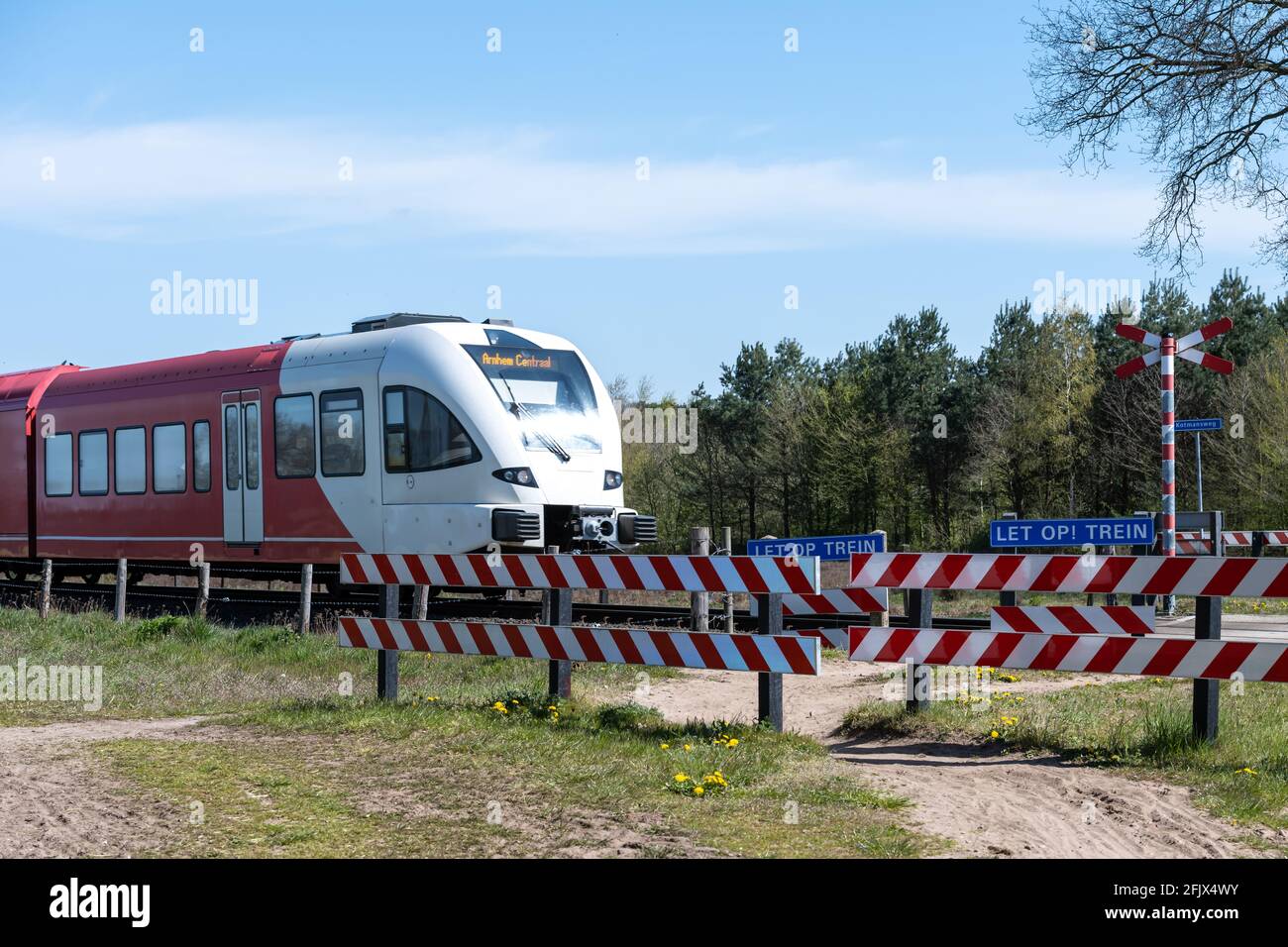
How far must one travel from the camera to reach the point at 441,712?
929 cm

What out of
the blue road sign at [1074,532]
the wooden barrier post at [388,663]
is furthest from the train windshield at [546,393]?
the wooden barrier post at [388,663]

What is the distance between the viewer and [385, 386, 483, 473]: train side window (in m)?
16.3

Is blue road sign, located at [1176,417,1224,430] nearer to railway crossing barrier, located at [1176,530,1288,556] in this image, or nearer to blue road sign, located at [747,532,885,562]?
railway crossing barrier, located at [1176,530,1288,556]

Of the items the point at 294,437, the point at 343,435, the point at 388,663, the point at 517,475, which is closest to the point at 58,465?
the point at 294,437

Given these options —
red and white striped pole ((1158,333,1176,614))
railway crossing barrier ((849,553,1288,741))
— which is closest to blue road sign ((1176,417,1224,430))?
red and white striped pole ((1158,333,1176,614))

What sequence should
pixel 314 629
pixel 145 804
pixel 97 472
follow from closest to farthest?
pixel 145 804 < pixel 314 629 < pixel 97 472

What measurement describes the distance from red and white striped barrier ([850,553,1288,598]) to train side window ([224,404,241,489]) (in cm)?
1258

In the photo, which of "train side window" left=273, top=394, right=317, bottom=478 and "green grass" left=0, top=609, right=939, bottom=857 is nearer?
"green grass" left=0, top=609, right=939, bottom=857

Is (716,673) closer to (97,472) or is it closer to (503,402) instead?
(503,402)

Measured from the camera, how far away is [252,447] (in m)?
19.0

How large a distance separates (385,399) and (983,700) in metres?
9.56

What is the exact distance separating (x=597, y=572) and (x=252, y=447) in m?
11.4

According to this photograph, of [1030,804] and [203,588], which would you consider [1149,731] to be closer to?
[1030,804]

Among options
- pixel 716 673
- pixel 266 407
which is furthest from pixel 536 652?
pixel 266 407
